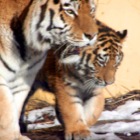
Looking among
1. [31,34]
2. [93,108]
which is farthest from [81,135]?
[31,34]

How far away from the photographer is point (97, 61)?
5625mm

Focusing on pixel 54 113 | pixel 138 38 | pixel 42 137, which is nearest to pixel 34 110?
pixel 54 113

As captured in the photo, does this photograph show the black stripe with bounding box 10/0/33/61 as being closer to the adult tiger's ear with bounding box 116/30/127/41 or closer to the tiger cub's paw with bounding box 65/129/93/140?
the tiger cub's paw with bounding box 65/129/93/140

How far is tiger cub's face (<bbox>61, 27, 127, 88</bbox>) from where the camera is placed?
→ 18.3ft

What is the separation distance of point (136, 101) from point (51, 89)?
Result: 0.85 meters

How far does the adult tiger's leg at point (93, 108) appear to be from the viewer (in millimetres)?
5734

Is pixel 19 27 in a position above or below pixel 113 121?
above

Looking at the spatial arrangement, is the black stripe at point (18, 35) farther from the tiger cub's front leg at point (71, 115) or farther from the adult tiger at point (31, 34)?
the tiger cub's front leg at point (71, 115)

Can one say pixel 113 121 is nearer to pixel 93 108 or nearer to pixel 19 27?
pixel 93 108

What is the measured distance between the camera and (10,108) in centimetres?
507

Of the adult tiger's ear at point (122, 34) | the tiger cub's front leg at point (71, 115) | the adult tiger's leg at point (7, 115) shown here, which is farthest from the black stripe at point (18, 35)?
the adult tiger's ear at point (122, 34)

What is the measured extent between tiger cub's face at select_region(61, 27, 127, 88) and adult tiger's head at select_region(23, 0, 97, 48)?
0.50 meters

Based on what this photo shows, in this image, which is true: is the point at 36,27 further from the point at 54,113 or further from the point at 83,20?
the point at 54,113

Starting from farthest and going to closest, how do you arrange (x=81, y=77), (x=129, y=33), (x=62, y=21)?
1. (x=129, y=33)
2. (x=81, y=77)
3. (x=62, y=21)
